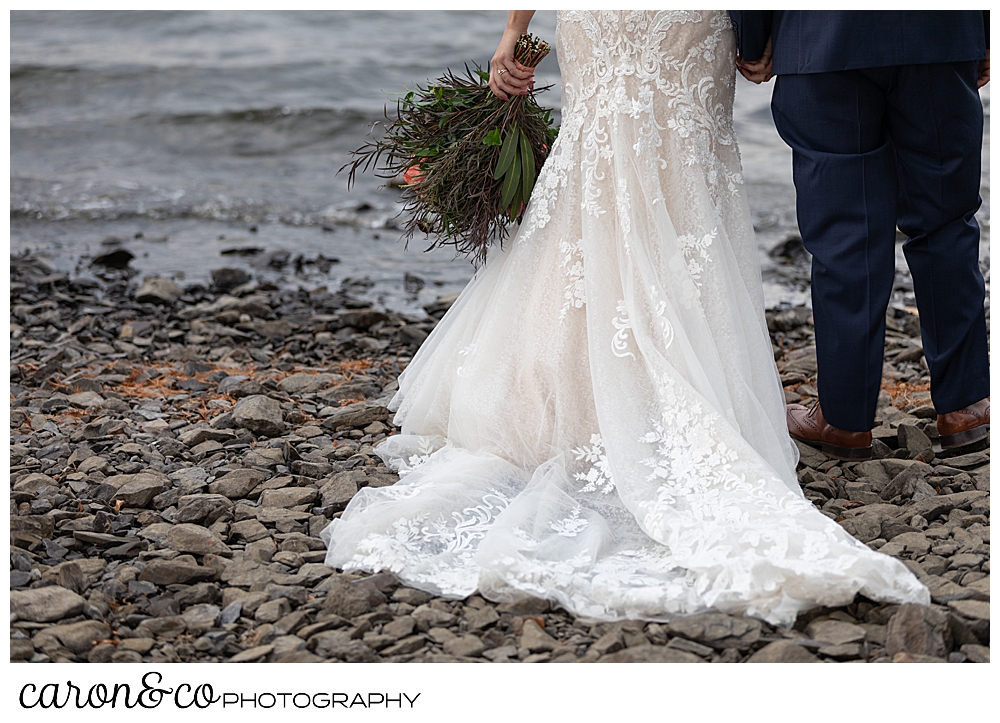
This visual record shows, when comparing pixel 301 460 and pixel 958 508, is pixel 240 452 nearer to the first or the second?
pixel 301 460

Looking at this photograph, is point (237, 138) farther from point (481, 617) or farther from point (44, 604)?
point (481, 617)

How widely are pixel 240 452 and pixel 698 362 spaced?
154cm

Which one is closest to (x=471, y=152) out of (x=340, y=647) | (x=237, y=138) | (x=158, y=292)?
(x=340, y=647)

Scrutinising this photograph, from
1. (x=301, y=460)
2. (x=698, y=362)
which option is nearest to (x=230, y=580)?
(x=301, y=460)

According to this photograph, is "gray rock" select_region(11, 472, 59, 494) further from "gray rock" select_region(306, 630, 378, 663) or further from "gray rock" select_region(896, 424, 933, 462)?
"gray rock" select_region(896, 424, 933, 462)

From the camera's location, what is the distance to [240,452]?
3223mm

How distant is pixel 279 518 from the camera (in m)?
2.69

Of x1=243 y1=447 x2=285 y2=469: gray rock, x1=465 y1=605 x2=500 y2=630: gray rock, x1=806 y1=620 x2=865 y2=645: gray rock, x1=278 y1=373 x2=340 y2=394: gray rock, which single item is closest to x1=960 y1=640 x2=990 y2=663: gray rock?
x1=806 y1=620 x2=865 y2=645: gray rock

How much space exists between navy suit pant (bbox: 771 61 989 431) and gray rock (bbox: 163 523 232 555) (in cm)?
187

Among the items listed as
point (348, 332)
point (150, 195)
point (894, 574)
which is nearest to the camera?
point (894, 574)

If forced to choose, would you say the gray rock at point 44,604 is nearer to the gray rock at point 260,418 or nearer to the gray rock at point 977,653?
the gray rock at point 260,418

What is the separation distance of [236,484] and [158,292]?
2.87 metres

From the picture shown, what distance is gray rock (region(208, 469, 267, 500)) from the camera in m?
2.87
